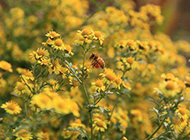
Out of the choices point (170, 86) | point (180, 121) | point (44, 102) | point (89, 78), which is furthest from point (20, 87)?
point (89, 78)

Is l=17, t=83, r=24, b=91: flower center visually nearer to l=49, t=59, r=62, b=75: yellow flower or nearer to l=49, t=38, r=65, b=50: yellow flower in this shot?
l=49, t=59, r=62, b=75: yellow flower

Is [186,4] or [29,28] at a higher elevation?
[186,4]

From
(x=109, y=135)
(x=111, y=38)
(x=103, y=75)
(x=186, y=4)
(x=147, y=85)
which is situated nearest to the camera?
(x=103, y=75)

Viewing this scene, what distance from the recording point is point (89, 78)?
10.9 feet

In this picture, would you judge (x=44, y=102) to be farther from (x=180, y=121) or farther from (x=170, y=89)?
(x=180, y=121)

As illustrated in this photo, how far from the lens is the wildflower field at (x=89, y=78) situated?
5.70ft

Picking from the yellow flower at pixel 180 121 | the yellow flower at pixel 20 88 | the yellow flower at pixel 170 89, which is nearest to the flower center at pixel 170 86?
the yellow flower at pixel 170 89

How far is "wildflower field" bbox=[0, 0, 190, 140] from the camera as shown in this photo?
1.74m

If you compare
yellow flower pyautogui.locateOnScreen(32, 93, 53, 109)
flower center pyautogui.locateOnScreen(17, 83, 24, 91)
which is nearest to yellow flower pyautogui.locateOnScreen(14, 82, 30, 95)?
flower center pyautogui.locateOnScreen(17, 83, 24, 91)

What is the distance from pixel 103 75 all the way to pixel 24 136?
71 cm

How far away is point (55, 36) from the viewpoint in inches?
68.6

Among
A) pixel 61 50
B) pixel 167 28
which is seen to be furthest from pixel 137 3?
pixel 61 50

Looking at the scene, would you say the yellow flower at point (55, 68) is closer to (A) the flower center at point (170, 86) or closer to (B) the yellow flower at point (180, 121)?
(A) the flower center at point (170, 86)

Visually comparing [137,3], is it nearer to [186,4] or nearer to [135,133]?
[186,4]
